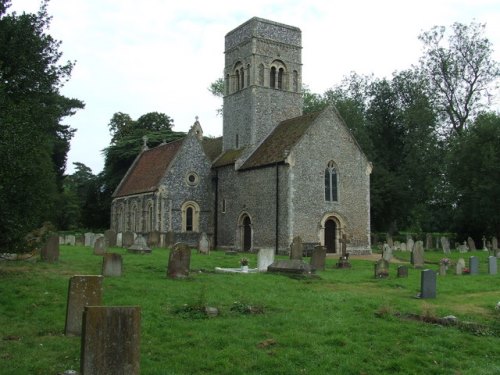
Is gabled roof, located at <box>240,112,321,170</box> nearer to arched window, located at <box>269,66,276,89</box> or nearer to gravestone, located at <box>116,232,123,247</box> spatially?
arched window, located at <box>269,66,276,89</box>

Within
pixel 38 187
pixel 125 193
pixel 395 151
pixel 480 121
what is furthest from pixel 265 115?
pixel 38 187

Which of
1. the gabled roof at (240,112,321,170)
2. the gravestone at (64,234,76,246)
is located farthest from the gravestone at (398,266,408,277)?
the gravestone at (64,234,76,246)

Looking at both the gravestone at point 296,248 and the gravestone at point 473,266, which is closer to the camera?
the gravestone at point 473,266

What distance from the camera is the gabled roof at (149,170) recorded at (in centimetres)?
3394

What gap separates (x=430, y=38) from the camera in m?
44.0

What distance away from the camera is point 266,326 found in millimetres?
9133

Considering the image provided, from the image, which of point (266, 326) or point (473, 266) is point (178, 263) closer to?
point (266, 326)

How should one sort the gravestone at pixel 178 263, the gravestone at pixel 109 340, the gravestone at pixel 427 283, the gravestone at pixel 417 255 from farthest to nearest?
1. the gravestone at pixel 417 255
2. the gravestone at pixel 178 263
3. the gravestone at pixel 427 283
4. the gravestone at pixel 109 340

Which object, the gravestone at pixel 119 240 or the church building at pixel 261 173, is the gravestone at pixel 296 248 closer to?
the church building at pixel 261 173

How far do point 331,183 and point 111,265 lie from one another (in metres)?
18.1

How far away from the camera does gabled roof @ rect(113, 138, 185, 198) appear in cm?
3394

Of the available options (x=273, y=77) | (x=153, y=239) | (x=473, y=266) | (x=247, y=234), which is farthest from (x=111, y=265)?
(x=273, y=77)

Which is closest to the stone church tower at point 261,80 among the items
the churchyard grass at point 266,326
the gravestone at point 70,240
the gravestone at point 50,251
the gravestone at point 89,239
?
the gravestone at point 89,239

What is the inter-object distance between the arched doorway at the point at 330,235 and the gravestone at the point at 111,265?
56.1 feet
